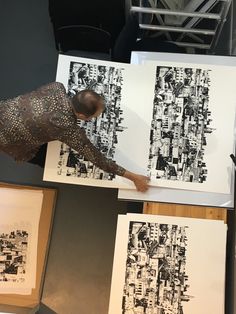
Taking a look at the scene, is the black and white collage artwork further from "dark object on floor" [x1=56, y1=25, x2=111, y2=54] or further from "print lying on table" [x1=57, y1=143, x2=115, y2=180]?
"dark object on floor" [x1=56, y1=25, x2=111, y2=54]

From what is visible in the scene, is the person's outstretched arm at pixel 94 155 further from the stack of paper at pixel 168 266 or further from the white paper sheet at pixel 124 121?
the stack of paper at pixel 168 266

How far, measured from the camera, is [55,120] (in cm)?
182

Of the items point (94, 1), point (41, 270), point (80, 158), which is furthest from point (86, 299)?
point (94, 1)

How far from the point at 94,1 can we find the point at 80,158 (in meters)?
0.93

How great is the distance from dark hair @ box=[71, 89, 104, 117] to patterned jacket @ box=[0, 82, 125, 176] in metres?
0.06

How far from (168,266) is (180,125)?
66cm

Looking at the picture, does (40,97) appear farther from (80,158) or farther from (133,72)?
(133,72)

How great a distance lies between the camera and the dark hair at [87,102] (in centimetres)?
176

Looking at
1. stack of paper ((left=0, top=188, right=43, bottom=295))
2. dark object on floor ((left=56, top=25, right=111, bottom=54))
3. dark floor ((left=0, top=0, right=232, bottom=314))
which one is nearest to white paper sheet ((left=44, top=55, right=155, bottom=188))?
dark object on floor ((left=56, top=25, right=111, bottom=54))

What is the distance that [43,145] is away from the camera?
2184 mm

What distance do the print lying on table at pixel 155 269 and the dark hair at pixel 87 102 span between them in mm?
571

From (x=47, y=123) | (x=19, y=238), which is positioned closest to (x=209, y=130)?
(x=47, y=123)

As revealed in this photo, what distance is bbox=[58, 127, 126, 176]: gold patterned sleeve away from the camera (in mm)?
1840

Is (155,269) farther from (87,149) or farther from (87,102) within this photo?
(87,102)
